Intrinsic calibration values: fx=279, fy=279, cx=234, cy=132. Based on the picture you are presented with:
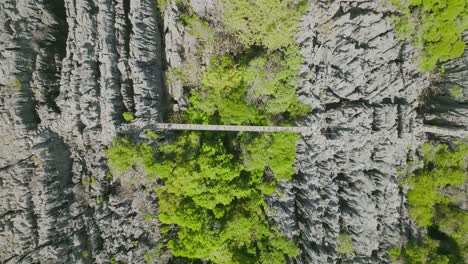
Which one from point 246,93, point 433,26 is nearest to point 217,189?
point 246,93

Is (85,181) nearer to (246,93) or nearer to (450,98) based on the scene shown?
(246,93)

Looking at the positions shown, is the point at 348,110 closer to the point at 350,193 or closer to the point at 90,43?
the point at 350,193

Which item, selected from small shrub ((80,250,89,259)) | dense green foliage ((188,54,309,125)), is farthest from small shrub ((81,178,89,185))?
dense green foliage ((188,54,309,125))

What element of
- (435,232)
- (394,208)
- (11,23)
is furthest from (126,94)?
(435,232)

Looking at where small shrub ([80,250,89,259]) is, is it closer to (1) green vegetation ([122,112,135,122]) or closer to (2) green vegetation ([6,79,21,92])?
(1) green vegetation ([122,112,135,122])

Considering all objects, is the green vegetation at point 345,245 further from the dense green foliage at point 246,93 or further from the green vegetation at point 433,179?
the dense green foliage at point 246,93
